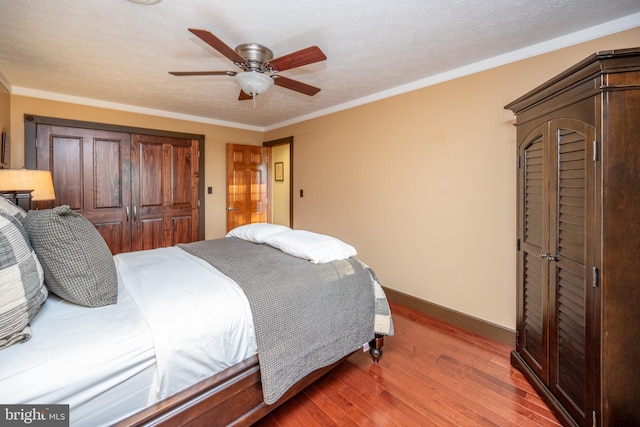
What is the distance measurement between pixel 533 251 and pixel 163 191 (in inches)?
168

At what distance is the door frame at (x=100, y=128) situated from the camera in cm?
319

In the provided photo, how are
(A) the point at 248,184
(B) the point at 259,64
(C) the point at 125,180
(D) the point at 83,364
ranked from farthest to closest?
(A) the point at 248,184
(C) the point at 125,180
(B) the point at 259,64
(D) the point at 83,364

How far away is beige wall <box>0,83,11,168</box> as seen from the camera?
282 centimetres

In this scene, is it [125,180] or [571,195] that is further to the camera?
[125,180]

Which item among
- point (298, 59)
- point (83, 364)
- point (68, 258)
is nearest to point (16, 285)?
point (68, 258)

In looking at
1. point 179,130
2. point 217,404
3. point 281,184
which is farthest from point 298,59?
point 281,184

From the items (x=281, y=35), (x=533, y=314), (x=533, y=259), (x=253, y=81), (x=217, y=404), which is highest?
(x=281, y=35)

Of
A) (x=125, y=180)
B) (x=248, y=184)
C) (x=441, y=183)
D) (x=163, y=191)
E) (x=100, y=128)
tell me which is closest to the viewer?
(x=441, y=183)

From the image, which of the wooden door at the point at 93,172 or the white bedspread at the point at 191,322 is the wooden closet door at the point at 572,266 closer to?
the white bedspread at the point at 191,322

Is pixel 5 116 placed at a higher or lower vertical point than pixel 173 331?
higher

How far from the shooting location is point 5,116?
2.95 metres

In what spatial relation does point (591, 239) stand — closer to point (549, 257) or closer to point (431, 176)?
point (549, 257)

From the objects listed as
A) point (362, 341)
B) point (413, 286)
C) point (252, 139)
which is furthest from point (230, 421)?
point (252, 139)

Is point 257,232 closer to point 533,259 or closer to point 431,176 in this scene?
point 431,176
